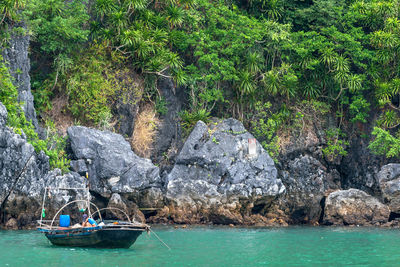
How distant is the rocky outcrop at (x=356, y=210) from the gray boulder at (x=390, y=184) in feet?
1.18

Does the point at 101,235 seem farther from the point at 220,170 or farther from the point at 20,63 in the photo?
the point at 20,63

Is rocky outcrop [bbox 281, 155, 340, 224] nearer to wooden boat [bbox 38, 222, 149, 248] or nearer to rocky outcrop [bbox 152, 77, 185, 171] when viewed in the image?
rocky outcrop [bbox 152, 77, 185, 171]

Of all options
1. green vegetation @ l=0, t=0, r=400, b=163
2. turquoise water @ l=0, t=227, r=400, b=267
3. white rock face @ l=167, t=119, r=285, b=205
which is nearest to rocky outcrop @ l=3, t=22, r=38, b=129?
green vegetation @ l=0, t=0, r=400, b=163

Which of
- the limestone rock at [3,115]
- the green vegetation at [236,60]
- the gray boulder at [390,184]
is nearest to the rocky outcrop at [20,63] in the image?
the green vegetation at [236,60]

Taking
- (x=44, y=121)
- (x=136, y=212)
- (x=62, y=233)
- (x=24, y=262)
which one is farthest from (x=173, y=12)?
(x=24, y=262)

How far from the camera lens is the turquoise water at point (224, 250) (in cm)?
1639

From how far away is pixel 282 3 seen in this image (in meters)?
30.8

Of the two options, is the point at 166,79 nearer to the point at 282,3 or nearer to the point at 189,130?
the point at 189,130

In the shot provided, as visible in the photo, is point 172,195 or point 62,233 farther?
point 172,195

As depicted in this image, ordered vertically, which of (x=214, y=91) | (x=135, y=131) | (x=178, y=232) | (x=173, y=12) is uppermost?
(x=173, y=12)

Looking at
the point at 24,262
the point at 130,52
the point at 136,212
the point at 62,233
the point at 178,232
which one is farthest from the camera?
the point at 130,52

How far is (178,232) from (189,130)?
7.31m

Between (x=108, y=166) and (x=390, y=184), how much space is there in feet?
42.2

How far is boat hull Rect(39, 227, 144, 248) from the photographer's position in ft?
60.0
